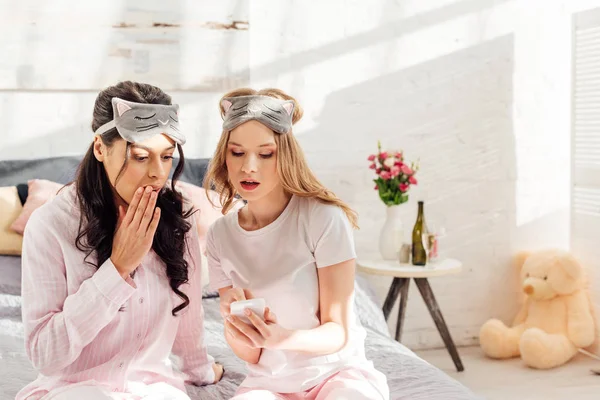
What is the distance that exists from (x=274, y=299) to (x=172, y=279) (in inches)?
9.1

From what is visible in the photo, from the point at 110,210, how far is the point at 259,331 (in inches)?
16.8

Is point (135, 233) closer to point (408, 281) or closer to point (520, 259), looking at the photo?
point (408, 281)

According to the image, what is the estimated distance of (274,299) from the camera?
63.6 inches

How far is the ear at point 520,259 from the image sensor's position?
3809 millimetres

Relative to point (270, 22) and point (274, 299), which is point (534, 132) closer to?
point (270, 22)

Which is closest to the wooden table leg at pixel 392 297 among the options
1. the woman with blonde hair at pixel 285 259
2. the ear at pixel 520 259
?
the ear at pixel 520 259

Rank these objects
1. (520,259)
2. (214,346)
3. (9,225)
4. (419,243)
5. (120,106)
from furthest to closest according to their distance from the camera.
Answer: (520,259) < (419,243) < (9,225) < (214,346) < (120,106)

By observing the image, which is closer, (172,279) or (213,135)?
(172,279)

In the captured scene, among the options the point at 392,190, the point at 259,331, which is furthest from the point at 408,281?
the point at 259,331

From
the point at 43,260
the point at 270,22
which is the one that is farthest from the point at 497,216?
the point at 43,260

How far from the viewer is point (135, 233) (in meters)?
1.43

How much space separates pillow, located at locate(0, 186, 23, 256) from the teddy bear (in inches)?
89.6

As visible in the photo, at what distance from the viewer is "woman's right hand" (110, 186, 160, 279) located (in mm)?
1421

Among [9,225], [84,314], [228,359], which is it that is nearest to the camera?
[84,314]
